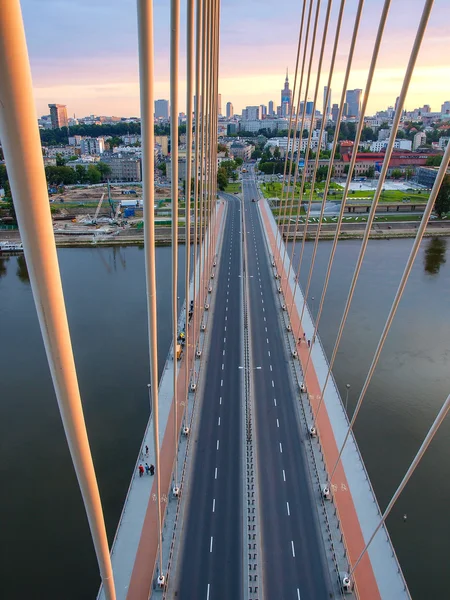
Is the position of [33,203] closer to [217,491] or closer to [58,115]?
[217,491]

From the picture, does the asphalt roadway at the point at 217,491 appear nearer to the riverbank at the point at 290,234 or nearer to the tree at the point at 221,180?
the riverbank at the point at 290,234

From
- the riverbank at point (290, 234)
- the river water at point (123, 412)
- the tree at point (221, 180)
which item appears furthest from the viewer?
the tree at point (221, 180)

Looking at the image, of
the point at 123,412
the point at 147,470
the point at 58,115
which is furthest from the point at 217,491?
the point at 58,115

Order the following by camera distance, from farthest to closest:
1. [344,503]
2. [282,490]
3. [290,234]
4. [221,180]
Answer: [221,180] < [290,234] < [282,490] < [344,503]

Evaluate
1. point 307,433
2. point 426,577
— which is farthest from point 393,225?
point 426,577

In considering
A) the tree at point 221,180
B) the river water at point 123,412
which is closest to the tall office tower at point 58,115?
the tree at point 221,180

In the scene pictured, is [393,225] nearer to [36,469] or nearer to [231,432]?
[231,432]
